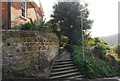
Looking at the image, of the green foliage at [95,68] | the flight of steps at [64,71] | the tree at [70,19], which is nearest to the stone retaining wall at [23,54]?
the flight of steps at [64,71]

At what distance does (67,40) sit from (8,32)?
9.11 m

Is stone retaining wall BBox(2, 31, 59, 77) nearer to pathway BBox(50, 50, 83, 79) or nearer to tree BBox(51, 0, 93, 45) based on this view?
pathway BBox(50, 50, 83, 79)

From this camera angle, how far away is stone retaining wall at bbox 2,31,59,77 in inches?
232

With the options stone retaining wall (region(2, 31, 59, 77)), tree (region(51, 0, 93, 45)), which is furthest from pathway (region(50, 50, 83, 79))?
tree (region(51, 0, 93, 45))

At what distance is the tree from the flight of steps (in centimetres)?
658

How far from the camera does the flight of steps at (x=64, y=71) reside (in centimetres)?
647

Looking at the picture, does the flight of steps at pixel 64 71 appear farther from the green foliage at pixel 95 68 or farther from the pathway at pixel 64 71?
the green foliage at pixel 95 68

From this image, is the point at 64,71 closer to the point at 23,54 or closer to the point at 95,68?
the point at 95,68

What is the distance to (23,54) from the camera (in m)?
6.06

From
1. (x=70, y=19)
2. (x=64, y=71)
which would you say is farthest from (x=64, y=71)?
(x=70, y=19)

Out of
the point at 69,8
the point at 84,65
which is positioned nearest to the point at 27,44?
the point at 84,65

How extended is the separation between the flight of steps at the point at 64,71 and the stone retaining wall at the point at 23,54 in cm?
70

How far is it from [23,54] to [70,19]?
947cm

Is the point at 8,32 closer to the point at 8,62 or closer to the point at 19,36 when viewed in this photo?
the point at 19,36
